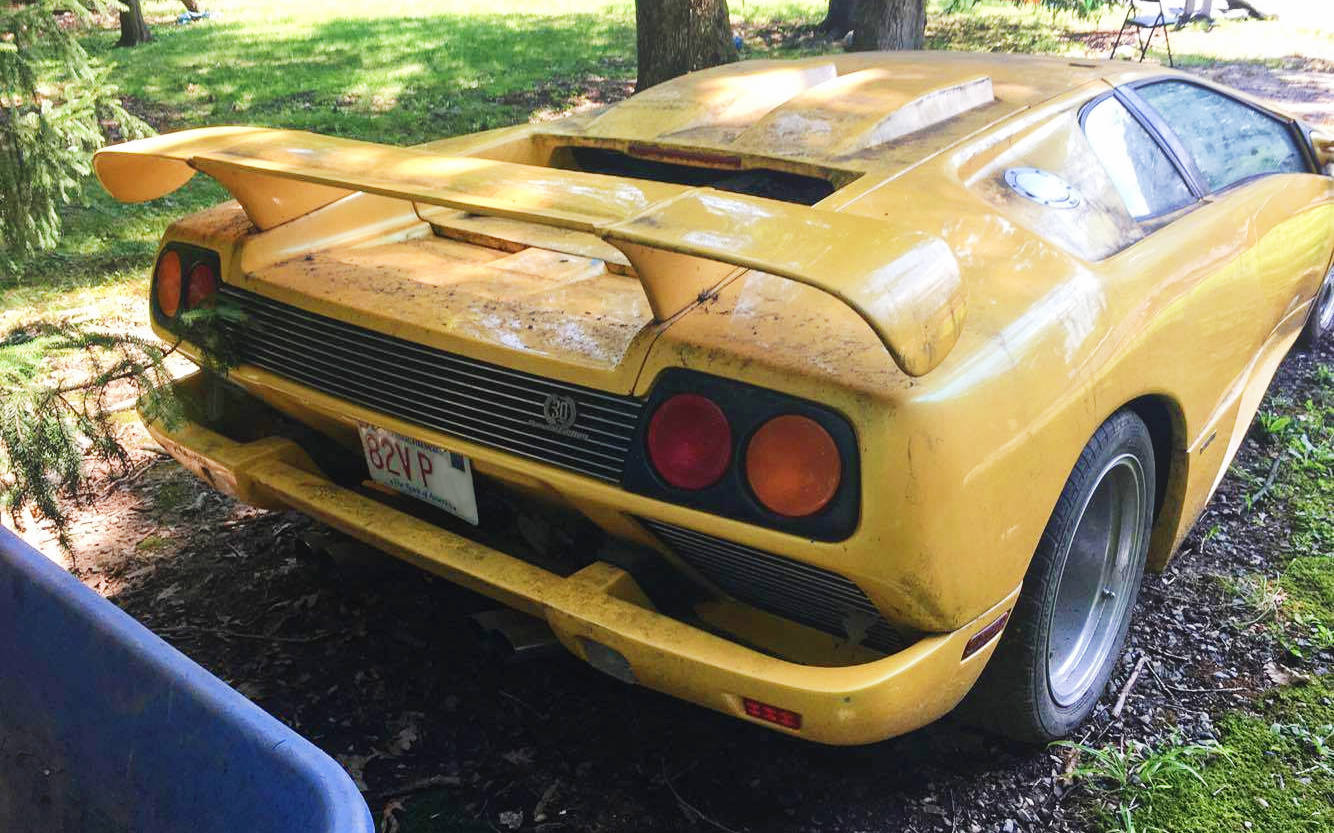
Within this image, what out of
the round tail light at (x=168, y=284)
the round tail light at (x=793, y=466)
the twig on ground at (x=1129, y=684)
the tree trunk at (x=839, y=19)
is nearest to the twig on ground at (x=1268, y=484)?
the twig on ground at (x=1129, y=684)

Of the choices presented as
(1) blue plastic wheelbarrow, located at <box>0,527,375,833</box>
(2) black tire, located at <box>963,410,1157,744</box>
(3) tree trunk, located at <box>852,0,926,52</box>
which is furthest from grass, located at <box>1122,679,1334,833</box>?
(3) tree trunk, located at <box>852,0,926,52</box>

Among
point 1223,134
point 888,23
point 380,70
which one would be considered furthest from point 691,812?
point 380,70

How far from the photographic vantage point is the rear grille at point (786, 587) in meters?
1.88

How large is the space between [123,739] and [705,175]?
A: 76.9 inches

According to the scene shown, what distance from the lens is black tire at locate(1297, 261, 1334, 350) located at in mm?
4500

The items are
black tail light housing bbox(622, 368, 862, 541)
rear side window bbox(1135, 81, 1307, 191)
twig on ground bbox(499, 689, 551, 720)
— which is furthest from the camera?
rear side window bbox(1135, 81, 1307, 191)

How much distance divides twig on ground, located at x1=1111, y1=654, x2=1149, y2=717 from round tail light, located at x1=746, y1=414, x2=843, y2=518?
1.28 metres

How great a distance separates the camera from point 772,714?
73.1 inches

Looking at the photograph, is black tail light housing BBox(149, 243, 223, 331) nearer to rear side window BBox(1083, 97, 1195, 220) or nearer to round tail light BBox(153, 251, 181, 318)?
round tail light BBox(153, 251, 181, 318)

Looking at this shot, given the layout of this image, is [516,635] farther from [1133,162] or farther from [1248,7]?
[1248,7]

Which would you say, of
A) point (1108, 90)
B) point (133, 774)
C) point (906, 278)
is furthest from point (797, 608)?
point (1108, 90)

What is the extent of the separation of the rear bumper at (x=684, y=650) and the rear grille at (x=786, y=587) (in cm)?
11

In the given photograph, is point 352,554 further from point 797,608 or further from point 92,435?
point 797,608

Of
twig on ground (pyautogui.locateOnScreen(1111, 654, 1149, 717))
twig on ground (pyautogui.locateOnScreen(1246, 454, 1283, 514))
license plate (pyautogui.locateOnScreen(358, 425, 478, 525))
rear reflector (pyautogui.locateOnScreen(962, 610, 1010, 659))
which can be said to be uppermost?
license plate (pyautogui.locateOnScreen(358, 425, 478, 525))
